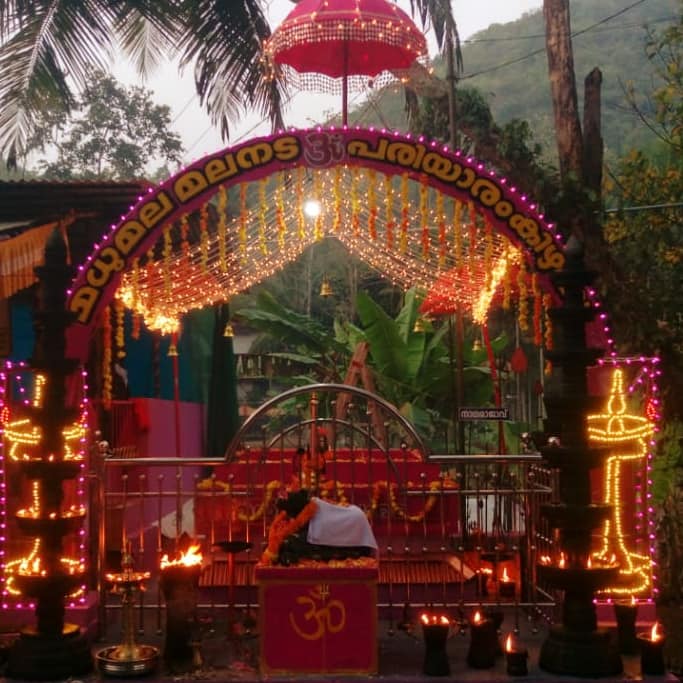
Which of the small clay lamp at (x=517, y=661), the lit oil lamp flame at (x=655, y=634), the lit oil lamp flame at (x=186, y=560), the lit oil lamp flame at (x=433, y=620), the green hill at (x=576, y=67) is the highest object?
the green hill at (x=576, y=67)

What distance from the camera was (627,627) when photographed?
24.7 feet

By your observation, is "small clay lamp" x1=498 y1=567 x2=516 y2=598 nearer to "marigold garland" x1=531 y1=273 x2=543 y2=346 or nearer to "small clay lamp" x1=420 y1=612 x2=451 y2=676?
"small clay lamp" x1=420 y1=612 x2=451 y2=676

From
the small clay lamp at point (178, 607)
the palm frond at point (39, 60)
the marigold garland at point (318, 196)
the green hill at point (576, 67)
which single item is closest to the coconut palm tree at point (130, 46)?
the palm frond at point (39, 60)

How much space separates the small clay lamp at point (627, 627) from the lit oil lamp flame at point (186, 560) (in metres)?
3.50

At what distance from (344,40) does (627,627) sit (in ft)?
20.6

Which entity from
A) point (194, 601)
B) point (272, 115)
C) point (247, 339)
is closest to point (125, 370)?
point (272, 115)

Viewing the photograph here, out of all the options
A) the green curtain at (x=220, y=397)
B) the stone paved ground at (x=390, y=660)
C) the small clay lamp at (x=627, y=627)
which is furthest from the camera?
the green curtain at (x=220, y=397)

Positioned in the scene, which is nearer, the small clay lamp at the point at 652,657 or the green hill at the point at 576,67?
Answer: the small clay lamp at the point at 652,657

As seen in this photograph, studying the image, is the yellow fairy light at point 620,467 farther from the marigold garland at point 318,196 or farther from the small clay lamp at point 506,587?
the marigold garland at point 318,196

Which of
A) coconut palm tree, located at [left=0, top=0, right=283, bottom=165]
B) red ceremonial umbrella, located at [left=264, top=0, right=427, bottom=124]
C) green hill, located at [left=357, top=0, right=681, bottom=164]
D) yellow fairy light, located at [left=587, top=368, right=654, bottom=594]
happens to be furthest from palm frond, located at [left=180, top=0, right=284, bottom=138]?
green hill, located at [left=357, top=0, right=681, bottom=164]

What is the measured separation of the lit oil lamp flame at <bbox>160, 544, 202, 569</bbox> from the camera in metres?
7.40

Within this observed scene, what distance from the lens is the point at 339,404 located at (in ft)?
48.6

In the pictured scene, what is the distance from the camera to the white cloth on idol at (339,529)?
732cm

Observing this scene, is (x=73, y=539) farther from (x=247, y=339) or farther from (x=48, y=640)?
(x=247, y=339)
